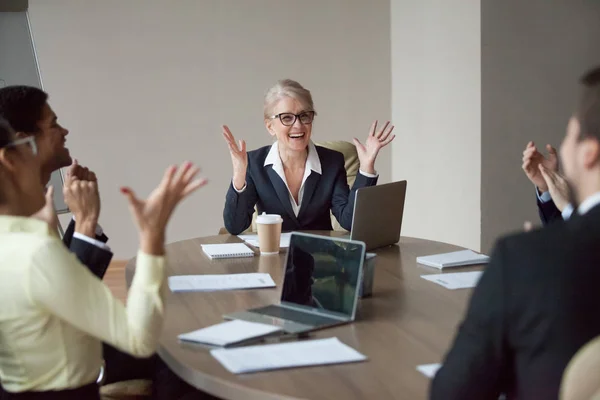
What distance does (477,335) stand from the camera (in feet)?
3.60

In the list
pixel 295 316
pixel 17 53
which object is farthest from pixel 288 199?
pixel 17 53

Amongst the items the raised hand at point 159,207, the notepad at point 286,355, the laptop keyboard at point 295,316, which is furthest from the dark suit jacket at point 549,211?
the raised hand at point 159,207

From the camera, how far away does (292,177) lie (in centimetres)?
317

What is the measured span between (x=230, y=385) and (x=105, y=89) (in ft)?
13.3

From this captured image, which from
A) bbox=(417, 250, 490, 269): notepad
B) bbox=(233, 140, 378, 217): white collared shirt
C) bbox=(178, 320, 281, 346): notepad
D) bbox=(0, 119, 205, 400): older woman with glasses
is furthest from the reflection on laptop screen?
bbox=(233, 140, 378, 217): white collared shirt

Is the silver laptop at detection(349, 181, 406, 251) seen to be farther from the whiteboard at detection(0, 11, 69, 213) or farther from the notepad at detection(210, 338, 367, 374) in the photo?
the whiteboard at detection(0, 11, 69, 213)

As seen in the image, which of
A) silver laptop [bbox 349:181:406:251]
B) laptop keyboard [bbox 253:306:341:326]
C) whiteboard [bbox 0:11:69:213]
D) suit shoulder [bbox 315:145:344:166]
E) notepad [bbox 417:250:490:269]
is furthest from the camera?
whiteboard [bbox 0:11:69:213]

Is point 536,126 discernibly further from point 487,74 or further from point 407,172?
point 407,172

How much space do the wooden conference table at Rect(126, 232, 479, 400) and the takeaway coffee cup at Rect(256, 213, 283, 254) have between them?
0.17 ft

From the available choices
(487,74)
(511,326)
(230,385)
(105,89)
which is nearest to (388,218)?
(230,385)

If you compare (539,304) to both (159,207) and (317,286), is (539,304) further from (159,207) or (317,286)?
(317,286)

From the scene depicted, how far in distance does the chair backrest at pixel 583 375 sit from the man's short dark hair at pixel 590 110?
311 millimetres

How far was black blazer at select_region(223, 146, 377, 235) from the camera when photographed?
301 centimetres

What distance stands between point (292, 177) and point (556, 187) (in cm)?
114
